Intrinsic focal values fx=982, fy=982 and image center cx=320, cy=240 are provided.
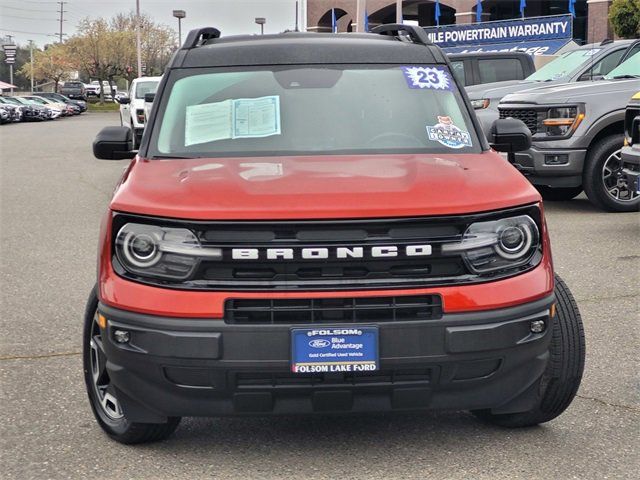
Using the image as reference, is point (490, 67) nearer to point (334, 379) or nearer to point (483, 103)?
point (483, 103)

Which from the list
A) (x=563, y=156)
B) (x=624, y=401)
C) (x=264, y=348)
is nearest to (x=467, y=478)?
(x=264, y=348)

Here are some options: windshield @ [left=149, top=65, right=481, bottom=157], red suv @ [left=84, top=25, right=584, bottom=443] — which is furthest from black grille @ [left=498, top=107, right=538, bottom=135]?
red suv @ [left=84, top=25, right=584, bottom=443]

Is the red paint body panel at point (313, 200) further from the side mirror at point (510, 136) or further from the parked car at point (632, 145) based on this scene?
the parked car at point (632, 145)

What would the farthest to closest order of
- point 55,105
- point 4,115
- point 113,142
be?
point 55,105 → point 4,115 → point 113,142

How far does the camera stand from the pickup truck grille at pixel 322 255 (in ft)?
11.8

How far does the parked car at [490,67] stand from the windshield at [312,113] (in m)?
11.9

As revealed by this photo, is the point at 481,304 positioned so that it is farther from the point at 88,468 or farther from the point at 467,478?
the point at 88,468

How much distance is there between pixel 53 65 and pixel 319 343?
111272mm

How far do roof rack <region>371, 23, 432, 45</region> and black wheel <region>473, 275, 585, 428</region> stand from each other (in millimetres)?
1773

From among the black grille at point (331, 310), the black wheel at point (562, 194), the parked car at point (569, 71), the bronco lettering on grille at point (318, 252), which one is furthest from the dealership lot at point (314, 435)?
the parked car at point (569, 71)

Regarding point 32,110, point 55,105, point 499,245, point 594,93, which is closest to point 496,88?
point 594,93

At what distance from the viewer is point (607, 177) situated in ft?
37.9

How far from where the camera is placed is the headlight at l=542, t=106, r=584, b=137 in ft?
37.8

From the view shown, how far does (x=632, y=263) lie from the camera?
8430 mm
